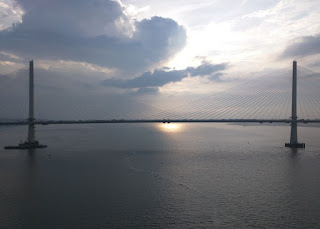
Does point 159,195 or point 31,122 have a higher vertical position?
point 31,122

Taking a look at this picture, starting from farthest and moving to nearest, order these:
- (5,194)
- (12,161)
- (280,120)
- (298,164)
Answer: (280,120)
(12,161)
(298,164)
(5,194)

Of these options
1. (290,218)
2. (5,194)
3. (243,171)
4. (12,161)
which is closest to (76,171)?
(5,194)

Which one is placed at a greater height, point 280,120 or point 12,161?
point 280,120

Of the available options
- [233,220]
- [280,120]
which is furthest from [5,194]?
[280,120]

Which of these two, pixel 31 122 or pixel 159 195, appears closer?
pixel 159 195

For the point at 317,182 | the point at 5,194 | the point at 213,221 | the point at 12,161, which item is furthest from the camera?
the point at 12,161

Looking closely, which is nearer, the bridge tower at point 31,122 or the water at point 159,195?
the water at point 159,195

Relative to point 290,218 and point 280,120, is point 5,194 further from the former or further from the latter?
point 280,120

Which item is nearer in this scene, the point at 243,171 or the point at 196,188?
the point at 196,188

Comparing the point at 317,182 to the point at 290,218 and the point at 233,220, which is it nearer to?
the point at 290,218

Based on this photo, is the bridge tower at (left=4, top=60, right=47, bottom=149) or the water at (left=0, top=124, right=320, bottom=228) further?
the bridge tower at (left=4, top=60, right=47, bottom=149)
